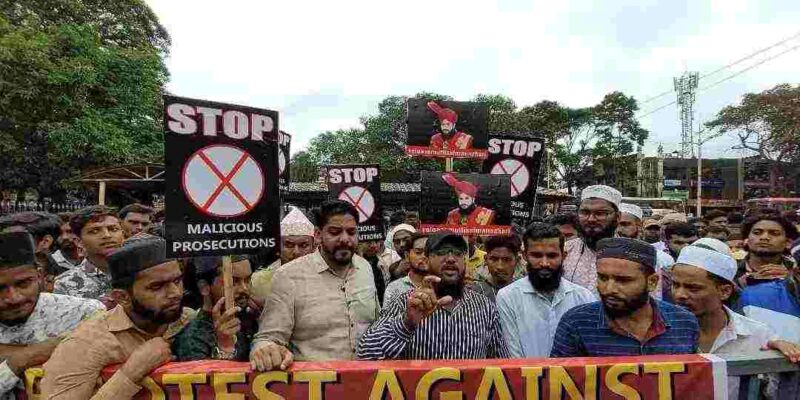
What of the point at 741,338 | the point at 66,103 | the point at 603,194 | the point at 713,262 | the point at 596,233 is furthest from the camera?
the point at 66,103

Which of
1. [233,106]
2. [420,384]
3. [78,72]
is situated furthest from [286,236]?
[78,72]

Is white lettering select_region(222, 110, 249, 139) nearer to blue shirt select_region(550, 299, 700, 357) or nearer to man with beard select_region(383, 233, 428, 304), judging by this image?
man with beard select_region(383, 233, 428, 304)

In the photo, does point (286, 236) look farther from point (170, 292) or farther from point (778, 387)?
point (778, 387)

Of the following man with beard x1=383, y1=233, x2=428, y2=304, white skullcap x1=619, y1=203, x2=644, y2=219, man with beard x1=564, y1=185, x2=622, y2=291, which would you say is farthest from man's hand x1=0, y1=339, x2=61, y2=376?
white skullcap x1=619, y1=203, x2=644, y2=219

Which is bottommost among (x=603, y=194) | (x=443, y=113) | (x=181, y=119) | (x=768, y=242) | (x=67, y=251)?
(x=67, y=251)

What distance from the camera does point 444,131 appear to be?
628 cm

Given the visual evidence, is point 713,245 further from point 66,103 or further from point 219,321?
point 66,103

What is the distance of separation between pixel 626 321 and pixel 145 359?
6.90 feet

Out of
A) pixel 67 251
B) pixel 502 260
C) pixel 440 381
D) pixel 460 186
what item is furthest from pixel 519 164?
pixel 67 251

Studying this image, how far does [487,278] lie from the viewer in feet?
16.8

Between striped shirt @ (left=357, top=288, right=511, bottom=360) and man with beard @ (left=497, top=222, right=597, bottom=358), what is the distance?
0.34m

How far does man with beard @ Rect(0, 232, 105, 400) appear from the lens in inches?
94.9

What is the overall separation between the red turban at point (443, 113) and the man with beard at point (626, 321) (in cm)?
380

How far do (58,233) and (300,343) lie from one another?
10.0ft
